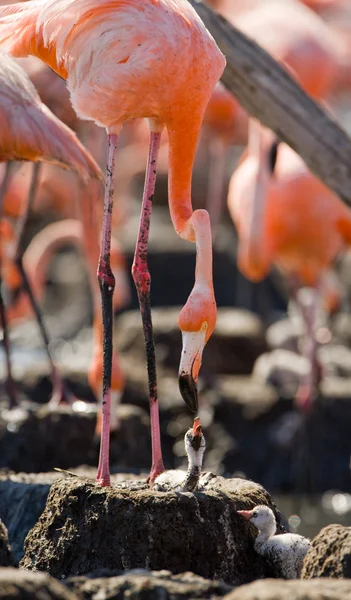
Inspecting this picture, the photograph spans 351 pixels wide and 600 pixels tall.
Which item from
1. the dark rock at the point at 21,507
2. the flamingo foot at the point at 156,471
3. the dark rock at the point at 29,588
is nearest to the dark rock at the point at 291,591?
the dark rock at the point at 29,588

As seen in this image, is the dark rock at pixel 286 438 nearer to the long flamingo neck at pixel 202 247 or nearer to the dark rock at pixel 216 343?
the dark rock at pixel 216 343

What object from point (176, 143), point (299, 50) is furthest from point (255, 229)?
point (176, 143)

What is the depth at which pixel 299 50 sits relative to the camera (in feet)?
32.1

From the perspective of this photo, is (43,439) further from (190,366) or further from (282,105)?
(190,366)

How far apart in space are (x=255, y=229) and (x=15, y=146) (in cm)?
271

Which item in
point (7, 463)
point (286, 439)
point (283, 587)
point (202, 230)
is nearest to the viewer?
point (283, 587)

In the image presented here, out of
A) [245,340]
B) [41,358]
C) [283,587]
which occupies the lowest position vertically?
[41,358]

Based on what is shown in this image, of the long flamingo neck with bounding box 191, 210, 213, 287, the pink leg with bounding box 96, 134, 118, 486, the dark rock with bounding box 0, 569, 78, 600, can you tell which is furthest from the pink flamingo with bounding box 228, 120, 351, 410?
the dark rock with bounding box 0, 569, 78, 600

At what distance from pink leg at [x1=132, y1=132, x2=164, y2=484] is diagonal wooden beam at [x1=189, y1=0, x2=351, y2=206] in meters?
0.89

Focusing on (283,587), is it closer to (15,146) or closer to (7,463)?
(15,146)

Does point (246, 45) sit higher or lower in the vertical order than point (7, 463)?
higher

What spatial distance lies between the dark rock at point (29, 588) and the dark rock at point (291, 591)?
45cm

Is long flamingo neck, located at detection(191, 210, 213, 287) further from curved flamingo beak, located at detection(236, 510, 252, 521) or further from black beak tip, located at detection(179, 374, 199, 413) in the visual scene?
curved flamingo beak, located at detection(236, 510, 252, 521)

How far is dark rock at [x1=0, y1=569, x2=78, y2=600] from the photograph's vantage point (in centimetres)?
291
